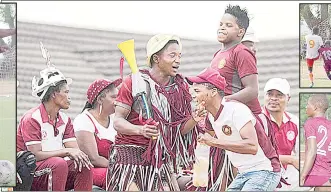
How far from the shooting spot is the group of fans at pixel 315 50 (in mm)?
6398

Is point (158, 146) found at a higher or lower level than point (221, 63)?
lower

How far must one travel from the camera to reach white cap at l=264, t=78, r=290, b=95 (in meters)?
6.37

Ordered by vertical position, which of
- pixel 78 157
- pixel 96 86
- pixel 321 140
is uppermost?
pixel 96 86

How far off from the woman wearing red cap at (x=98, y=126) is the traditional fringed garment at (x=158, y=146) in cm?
8

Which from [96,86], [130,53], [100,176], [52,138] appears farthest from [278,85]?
[52,138]

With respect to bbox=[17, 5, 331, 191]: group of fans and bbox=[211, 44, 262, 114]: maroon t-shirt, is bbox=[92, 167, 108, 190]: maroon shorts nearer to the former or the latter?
bbox=[17, 5, 331, 191]: group of fans

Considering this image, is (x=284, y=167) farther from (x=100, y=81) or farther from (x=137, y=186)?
(x=100, y=81)

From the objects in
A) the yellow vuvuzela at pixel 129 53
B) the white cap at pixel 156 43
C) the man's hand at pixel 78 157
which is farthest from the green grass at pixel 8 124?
the white cap at pixel 156 43

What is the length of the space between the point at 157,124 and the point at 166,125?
0.23ft

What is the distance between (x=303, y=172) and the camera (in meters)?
6.46

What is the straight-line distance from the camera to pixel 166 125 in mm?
6344

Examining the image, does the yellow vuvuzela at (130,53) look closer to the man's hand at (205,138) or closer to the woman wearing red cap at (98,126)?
the woman wearing red cap at (98,126)

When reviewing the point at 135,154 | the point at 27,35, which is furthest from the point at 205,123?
the point at 27,35

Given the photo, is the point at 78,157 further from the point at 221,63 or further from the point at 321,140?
the point at 321,140
